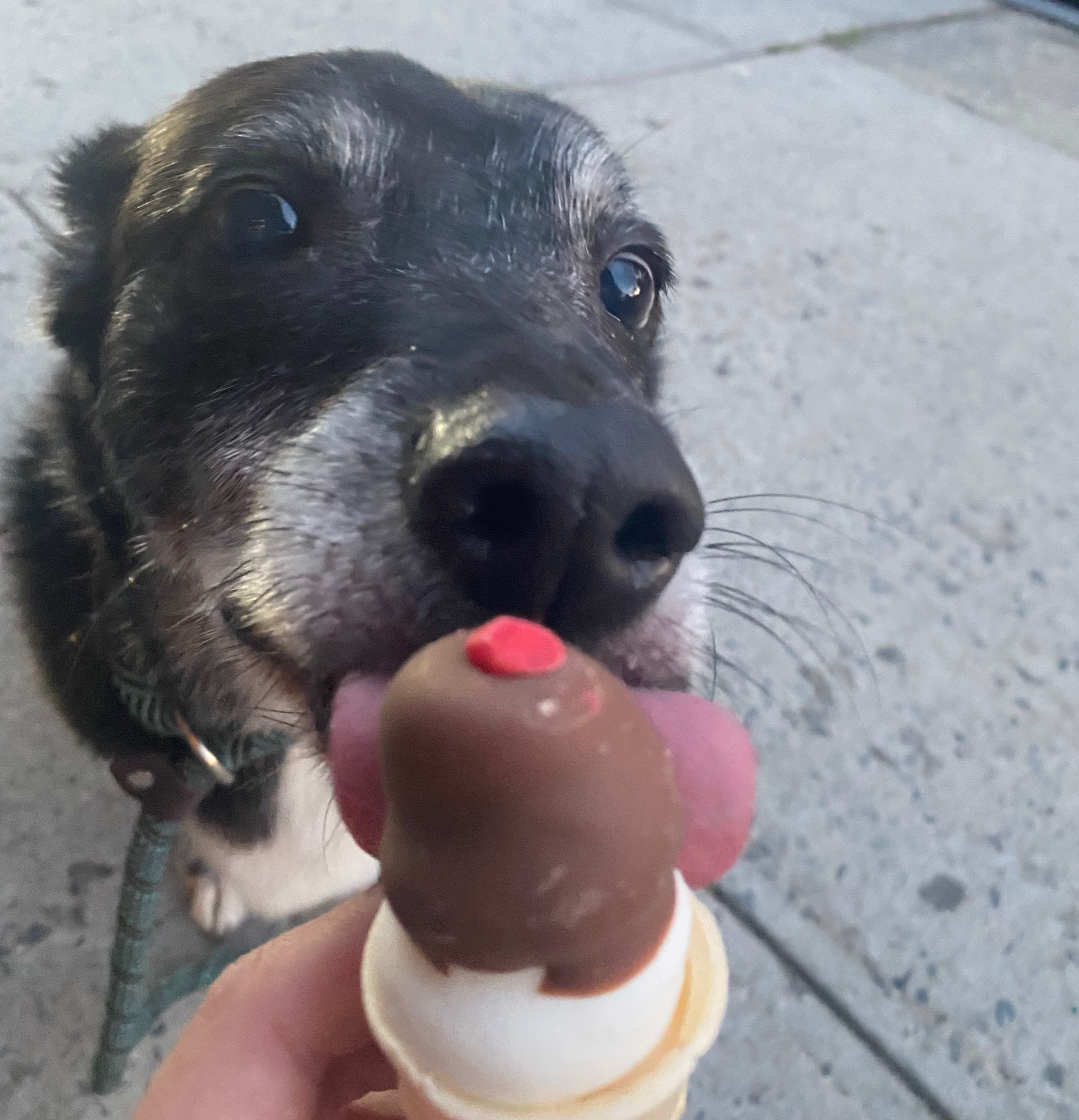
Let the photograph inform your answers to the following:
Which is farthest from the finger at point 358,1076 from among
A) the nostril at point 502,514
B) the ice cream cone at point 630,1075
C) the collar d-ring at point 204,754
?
the nostril at point 502,514

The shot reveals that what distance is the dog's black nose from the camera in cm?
97

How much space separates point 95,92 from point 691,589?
355 centimetres

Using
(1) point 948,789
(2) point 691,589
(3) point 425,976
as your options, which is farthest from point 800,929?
(3) point 425,976

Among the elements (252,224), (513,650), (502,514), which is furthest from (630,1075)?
(252,224)

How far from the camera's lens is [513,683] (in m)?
0.74

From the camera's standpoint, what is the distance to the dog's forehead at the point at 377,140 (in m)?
1.53

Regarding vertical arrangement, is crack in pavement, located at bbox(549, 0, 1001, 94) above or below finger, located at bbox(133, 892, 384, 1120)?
above

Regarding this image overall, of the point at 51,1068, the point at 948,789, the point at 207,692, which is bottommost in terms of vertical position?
the point at 51,1068

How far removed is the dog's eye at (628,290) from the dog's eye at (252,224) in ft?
1.85

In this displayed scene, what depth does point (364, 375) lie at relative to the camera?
131cm

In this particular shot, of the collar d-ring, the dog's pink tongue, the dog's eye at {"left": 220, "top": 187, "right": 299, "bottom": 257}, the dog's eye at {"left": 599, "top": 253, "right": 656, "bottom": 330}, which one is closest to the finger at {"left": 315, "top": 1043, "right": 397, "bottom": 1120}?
the dog's pink tongue

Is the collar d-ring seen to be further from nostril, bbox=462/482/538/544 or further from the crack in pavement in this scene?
the crack in pavement

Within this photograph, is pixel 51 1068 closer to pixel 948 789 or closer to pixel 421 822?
Answer: pixel 421 822

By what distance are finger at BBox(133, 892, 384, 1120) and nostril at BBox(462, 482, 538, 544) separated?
1.66 ft
